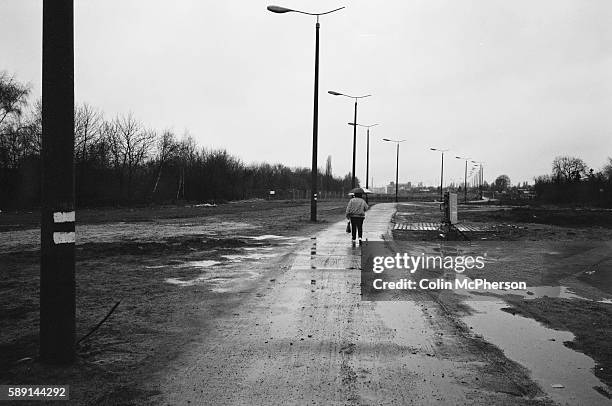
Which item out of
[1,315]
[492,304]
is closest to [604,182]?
[492,304]

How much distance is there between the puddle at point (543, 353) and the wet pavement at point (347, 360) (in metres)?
0.03

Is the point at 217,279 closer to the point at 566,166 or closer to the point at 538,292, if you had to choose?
the point at 538,292

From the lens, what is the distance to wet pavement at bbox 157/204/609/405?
433 centimetres

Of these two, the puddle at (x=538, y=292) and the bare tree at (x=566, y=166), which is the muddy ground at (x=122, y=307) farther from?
the bare tree at (x=566, y=166)

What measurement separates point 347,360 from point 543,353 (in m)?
2.13

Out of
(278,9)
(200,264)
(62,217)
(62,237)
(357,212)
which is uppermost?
(278,9)

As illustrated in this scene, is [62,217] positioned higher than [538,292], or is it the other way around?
[62,217]

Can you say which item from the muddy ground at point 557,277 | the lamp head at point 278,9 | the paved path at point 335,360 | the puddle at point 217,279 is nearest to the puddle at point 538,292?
the muddy ground at point 557,277

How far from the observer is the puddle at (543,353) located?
14.6 ft

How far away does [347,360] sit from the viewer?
5.24 metres

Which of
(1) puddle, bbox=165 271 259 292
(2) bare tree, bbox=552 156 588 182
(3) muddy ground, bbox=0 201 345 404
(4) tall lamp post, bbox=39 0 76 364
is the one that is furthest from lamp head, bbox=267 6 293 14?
(2) bare tree, bbox=552 156 588 182

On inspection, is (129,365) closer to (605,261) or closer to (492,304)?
(492,304)

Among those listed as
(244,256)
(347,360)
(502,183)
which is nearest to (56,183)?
(347,360)

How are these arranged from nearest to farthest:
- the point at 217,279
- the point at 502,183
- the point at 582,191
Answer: the point at 217,279, the point at 582,191, the point at 502,183
